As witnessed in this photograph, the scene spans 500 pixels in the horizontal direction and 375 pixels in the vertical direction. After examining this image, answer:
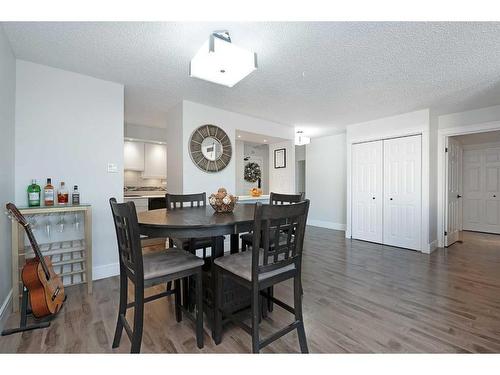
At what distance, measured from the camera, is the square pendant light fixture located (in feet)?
5.13

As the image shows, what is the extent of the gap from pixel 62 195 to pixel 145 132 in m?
2.57

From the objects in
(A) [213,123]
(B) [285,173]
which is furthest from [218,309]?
(B) [285,173]

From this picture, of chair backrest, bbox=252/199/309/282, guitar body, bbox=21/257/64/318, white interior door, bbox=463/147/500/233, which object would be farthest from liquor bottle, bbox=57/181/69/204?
white interior door, bbox=463/147/500/233

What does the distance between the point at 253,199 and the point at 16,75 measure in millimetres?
3143

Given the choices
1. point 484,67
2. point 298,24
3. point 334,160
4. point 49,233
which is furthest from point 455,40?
point 49,233

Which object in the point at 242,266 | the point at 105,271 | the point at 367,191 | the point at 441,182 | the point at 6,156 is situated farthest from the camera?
the point at 367,191

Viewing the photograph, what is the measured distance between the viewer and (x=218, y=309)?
59.4 inches

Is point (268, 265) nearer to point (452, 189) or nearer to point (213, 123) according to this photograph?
point (213, 123)

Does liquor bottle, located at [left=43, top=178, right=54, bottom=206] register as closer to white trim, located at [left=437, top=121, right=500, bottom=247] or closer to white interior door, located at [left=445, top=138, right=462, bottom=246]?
white trim, located at [left=437, top=121, right=500, bottom=247]

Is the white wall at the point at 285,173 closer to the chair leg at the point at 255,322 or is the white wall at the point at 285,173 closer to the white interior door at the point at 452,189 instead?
the white interior door at the point at 452,189

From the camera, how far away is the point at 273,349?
4.69 ft

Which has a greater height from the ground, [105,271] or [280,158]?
[280,158]

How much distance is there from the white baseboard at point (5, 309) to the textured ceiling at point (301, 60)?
83.4 inches

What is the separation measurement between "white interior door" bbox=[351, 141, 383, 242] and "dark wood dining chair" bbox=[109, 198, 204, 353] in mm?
3827
